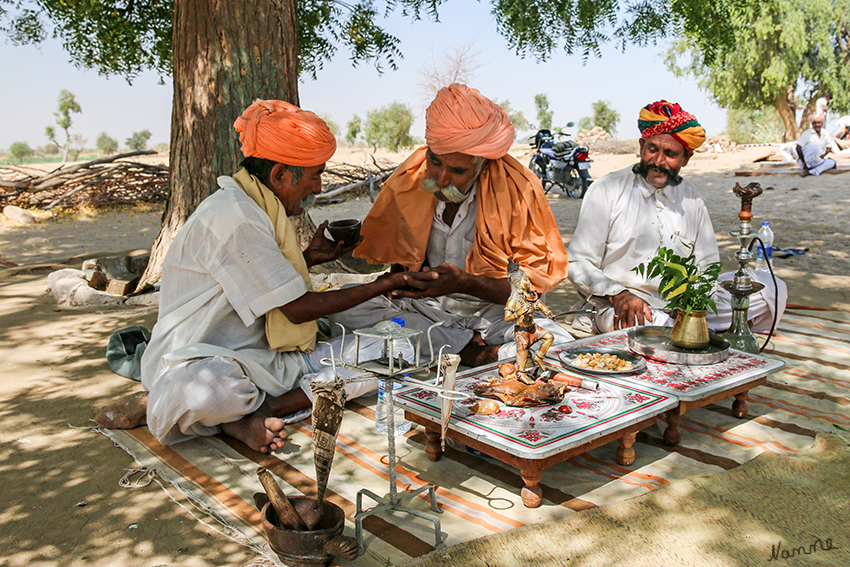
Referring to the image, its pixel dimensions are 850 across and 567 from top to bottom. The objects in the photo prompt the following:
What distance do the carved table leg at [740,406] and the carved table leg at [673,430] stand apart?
48 centimetres

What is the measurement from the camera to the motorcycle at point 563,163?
1436 cm

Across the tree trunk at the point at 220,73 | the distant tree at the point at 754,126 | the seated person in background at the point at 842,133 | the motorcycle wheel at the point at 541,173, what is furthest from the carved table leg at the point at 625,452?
the distant tree at the point at 754,126

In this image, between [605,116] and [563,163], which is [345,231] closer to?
[563,163]

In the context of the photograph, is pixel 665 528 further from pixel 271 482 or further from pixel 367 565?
pixel 271 482

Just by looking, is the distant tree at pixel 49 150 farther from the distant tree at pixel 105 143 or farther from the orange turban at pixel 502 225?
the orange turban at pixel 502 225

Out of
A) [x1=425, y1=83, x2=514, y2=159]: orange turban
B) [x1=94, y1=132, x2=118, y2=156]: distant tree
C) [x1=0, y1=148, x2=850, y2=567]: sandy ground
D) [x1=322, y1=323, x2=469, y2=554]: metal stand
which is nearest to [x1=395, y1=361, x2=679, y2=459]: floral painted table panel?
[x1=322, y1=323, x2=469, y2=554]: metal stand

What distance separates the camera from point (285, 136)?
3.24m

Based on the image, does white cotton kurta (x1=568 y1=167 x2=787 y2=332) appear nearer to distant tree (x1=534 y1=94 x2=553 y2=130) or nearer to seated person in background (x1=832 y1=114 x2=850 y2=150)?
seated person in background (x1=832 y1=114 x2=850 y2=150)

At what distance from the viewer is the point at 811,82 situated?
2881 cm

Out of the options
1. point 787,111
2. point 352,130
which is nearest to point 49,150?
point 352,130

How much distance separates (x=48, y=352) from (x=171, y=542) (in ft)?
9.17

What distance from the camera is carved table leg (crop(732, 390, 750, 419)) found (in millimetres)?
3354

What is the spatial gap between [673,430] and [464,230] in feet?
5.62

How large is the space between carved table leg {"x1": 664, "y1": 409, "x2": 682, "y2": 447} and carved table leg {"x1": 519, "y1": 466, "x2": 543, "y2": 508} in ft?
2.63
